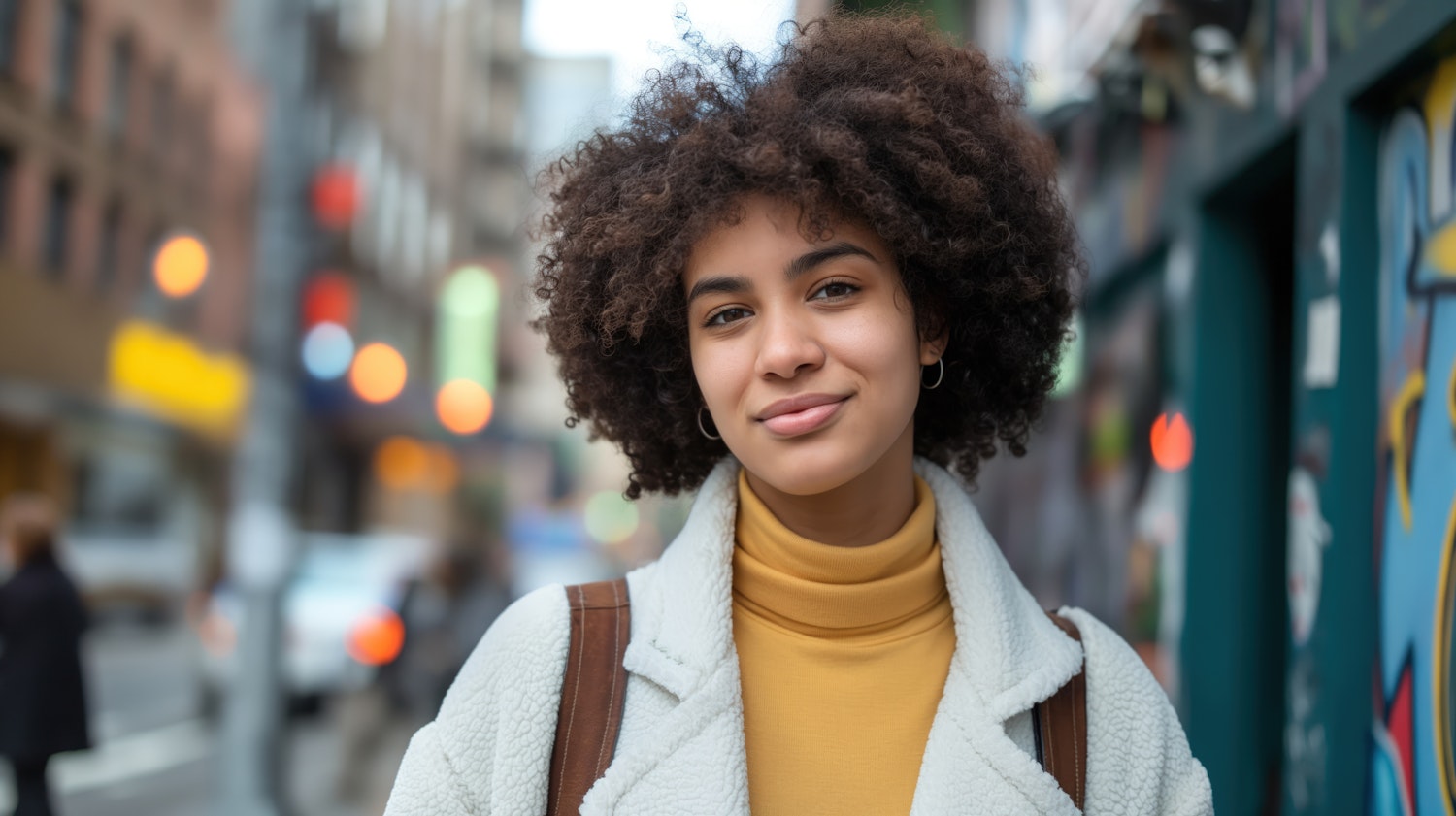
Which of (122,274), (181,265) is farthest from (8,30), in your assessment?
(181,265)

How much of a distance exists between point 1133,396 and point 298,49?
15.8ft

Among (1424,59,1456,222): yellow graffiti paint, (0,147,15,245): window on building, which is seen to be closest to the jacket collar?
(1424,59,1456,222): yellow graffiti paint

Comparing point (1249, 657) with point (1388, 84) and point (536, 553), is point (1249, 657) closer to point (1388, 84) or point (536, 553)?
point (1388, 84)

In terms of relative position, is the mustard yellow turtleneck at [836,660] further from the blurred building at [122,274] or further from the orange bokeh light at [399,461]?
the orange bokeh light at [399,461]

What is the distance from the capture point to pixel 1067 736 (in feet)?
7.11

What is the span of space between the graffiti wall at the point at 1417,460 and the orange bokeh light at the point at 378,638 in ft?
20.6

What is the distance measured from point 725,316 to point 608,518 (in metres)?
68.3

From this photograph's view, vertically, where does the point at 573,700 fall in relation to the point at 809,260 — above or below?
below

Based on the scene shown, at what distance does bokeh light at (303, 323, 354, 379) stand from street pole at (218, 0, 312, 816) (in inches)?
9.5

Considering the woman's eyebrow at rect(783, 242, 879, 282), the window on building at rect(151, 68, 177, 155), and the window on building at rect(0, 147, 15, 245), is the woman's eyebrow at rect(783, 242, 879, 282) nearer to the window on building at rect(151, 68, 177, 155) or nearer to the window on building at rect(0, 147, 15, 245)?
the window on building at rect(0, 147, 15, 245)

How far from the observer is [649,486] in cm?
274

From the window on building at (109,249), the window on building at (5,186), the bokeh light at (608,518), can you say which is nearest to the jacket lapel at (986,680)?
the window on building at (5,186)

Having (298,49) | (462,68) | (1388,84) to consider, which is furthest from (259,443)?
(462,68)

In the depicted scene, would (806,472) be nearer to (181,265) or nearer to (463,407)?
(463,407)
